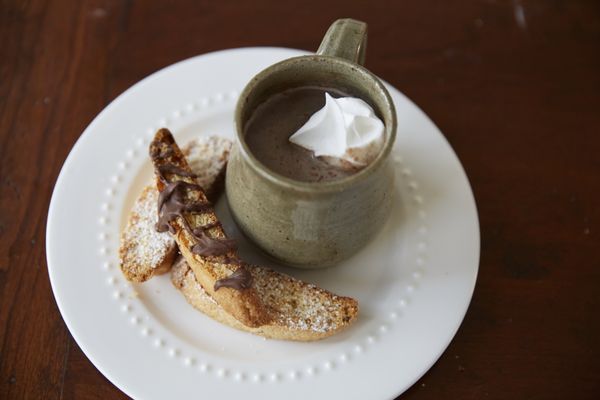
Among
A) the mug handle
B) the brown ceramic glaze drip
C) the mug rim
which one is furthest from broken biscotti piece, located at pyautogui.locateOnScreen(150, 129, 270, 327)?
the mug handle

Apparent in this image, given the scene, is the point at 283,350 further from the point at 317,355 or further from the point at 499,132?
the point at 499,132

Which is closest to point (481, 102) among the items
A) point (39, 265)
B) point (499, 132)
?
point (499, 132)

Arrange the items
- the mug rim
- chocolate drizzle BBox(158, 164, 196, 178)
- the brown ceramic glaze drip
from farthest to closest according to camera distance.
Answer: chocolate drizzle BBox(158, 164, 196, 178)
the brown ceramic glaze drip
the mug rim

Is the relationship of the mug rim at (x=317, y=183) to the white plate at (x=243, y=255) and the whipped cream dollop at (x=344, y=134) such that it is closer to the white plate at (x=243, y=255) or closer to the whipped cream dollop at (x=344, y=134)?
the whipped cream dollop at (x=344, y=134)

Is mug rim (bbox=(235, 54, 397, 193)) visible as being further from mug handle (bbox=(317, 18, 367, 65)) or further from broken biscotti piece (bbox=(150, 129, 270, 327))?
broken biscotti piece (bbox=(150, 129, 270, 327))

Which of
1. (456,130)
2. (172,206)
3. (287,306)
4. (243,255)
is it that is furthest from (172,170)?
(456,130)

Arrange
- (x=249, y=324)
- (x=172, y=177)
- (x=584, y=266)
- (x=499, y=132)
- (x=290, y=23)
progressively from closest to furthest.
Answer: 1. (x=249, y=324)
2. (x=172, y=177)
3. (x=584, y=266)
4. (x=499, y=132)
5. (x=290, y=23)

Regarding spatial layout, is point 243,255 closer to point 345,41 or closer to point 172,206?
point 172,206
